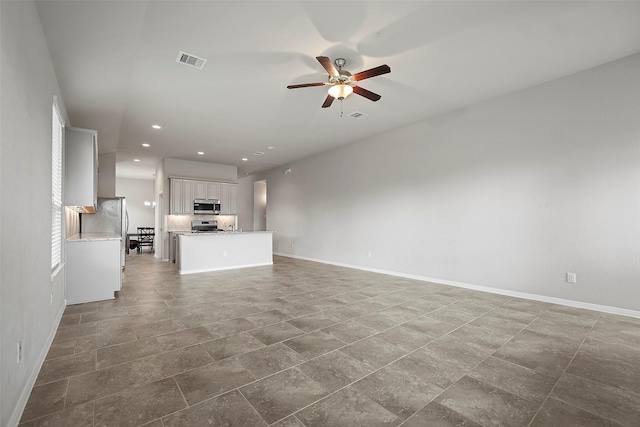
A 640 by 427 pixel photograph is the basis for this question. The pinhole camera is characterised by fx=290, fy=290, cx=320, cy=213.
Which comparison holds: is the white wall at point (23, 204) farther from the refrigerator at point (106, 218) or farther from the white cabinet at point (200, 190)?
the white cabinet at point (200, 190)

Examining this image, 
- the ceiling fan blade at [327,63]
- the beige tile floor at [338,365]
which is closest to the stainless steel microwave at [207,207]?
the beige tile floor at [338,365]

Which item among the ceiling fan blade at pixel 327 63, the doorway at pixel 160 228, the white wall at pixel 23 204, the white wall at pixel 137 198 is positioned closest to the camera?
the white wall at pixel 23 204

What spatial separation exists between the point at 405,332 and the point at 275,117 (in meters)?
4.11

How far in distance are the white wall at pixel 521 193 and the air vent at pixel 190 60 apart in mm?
3964

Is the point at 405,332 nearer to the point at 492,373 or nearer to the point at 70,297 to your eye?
the point at 492,373

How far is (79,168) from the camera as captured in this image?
3885 millimetres

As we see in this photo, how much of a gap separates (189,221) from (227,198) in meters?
1.32

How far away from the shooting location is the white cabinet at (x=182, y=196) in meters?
8.20

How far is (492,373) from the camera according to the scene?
2.15m

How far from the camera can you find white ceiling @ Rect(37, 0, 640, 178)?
2.60 meters

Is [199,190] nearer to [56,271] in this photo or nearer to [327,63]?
[56,271]

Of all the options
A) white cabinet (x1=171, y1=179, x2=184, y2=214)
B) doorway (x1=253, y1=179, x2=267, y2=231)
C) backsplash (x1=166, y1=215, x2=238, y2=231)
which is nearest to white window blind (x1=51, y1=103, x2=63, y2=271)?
white cabinet (x1=171, y1=179, x2=184, y2=214)

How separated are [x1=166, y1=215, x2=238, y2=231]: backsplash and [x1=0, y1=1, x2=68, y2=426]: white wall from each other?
612cm

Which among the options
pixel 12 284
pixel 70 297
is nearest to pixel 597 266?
pixel 12 284
